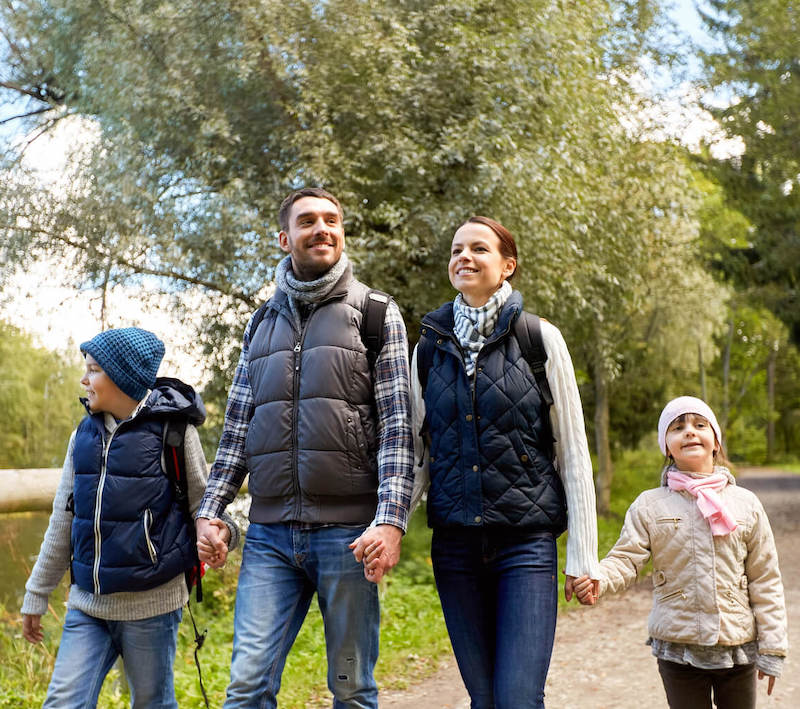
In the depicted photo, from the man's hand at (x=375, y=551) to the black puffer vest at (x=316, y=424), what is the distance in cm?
16

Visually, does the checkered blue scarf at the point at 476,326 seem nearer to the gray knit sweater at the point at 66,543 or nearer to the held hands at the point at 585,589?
the held hands at the point at 585,589

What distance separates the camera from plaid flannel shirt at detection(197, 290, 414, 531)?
302 cm

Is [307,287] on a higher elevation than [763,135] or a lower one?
lower

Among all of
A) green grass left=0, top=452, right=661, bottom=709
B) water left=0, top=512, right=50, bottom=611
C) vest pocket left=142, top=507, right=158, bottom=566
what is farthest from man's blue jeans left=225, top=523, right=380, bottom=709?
water left=0, top=512, right=50, bottom=611

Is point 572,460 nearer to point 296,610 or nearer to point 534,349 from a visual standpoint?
point 534,349

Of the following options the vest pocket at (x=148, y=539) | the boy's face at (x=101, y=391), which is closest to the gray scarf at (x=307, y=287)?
the boy's face at (x=101, y=391)

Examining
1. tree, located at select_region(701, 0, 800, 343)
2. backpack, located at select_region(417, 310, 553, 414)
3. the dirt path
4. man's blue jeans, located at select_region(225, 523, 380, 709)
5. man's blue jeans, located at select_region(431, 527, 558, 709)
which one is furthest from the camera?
tree, located at select_region(701, 0, 800, 343)

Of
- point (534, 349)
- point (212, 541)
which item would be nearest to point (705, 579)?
point (534, 349)

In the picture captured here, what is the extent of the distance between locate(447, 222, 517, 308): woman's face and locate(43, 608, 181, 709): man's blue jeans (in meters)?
1.71

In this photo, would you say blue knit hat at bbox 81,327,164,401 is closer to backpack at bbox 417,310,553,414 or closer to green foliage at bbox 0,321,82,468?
backpack at bbox 417,310,553,414

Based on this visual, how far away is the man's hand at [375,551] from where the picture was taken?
9.50 ft

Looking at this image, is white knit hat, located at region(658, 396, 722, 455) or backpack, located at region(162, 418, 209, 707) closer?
backpack, located at region(162, 418, 209, 707)

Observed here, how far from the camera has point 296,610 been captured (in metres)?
3.13

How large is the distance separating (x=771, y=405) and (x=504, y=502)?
43.9 meters
